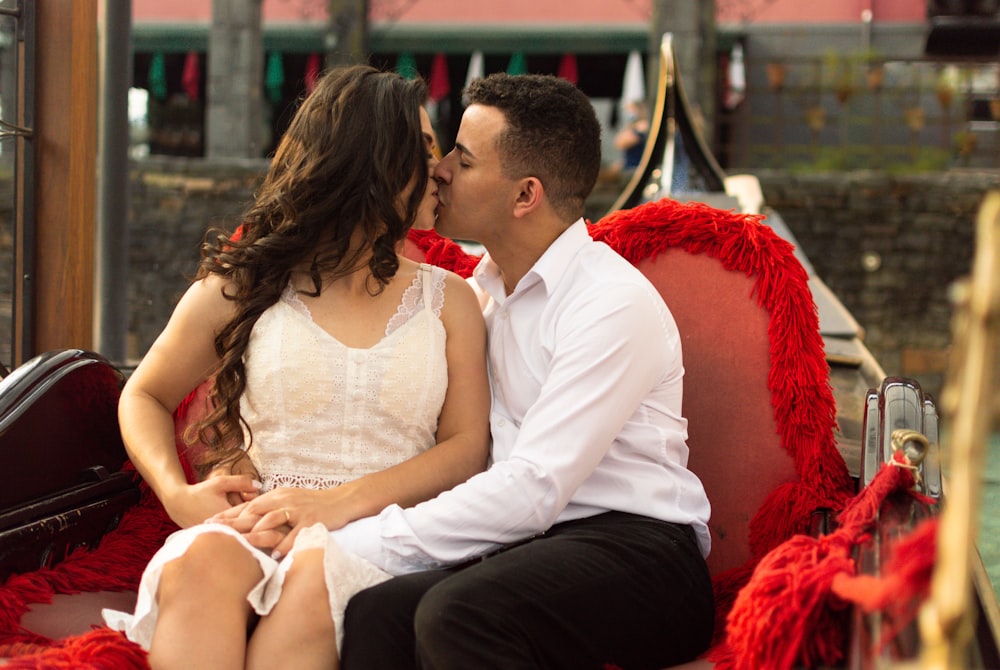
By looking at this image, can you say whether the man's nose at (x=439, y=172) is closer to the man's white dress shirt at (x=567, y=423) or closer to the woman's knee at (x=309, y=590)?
the man's white dress shirt at (x=567, y=423)

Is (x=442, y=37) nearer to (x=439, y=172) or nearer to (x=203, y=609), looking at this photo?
(x=439, y=172)

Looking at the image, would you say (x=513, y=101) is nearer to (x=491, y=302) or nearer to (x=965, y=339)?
(x=491, y=302)

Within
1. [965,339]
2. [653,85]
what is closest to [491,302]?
[965,339]

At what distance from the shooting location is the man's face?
4.95ft

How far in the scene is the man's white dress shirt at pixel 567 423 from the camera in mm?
1306

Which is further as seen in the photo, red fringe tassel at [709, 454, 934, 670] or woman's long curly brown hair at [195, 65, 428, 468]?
woman's long curly brown hair at [195, 65, 428, 468]

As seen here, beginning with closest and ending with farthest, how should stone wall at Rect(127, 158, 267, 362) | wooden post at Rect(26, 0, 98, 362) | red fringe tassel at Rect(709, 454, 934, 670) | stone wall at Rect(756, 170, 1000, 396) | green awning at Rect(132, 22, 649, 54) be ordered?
red fringe tassel at Rect(709, 454, 934, 670), wooden post at Rect(26, 0, 98, 362), stone wall at Rect(756, 170, 1000, 396), stone wall at Rect(127, 158, 267, 362), green awning at Rect(132, 22, 649, 54)

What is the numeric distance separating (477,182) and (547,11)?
8.94 meters

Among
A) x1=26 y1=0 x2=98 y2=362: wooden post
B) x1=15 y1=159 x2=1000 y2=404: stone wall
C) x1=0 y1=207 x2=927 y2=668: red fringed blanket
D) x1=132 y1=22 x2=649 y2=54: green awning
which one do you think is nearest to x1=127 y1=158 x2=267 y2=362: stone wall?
x1=15 y1=159 x2=1000 y2=404: stone wall

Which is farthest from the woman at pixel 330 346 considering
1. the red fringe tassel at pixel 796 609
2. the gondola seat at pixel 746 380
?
the red fringe tassel at pixel 796 609

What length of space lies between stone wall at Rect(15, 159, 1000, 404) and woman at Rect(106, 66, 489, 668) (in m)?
7.02

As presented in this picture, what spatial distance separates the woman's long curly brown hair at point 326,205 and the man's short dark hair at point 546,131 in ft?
0.36

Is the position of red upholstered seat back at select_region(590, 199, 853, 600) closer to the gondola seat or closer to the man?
the gondola seat

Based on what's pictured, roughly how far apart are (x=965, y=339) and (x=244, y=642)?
859 mm
